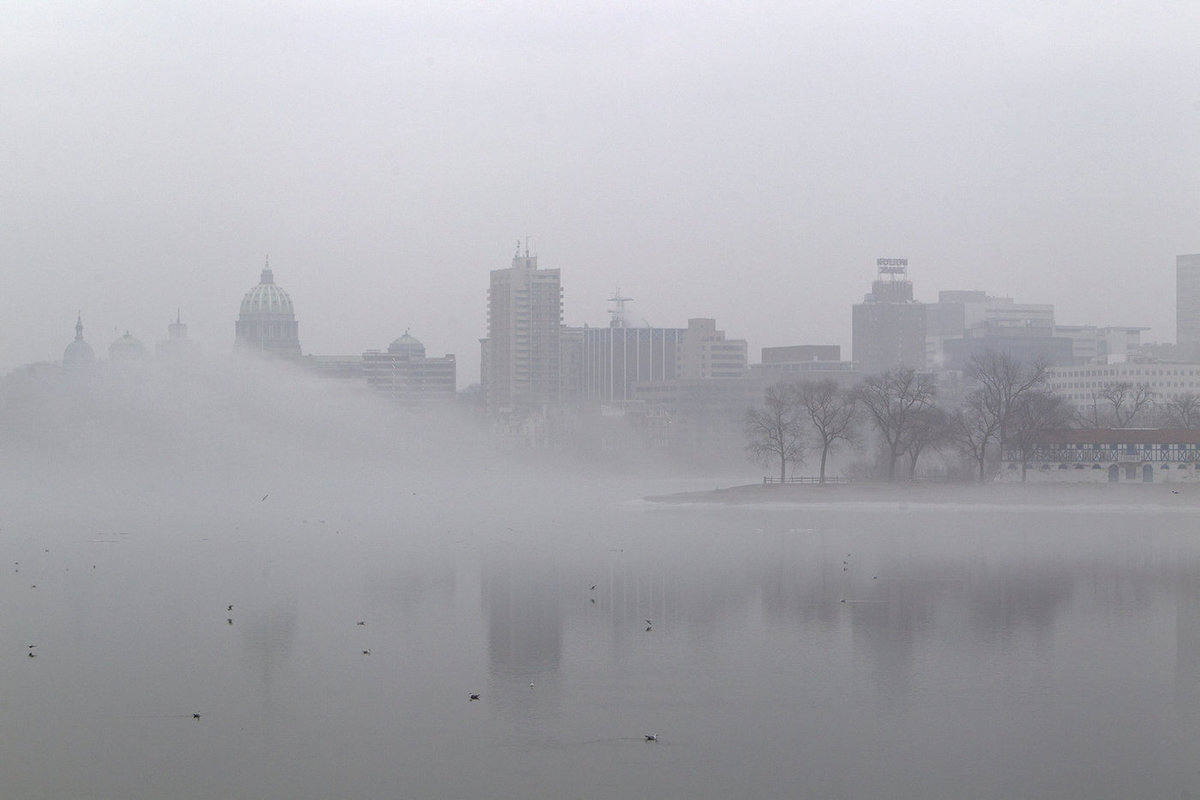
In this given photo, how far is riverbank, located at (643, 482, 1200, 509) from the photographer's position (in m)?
70.3

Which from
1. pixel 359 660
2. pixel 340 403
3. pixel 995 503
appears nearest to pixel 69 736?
pixel 359 660

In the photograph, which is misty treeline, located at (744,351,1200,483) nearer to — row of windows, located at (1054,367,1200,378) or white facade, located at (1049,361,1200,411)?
white facade, located at (1049,361,1200,411)

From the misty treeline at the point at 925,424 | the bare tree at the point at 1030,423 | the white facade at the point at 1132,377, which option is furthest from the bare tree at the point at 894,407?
the white facade at the point at 1132,377

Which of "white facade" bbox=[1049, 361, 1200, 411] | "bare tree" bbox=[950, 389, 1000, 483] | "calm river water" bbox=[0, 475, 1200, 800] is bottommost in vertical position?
"calm river water" bbox=[0, 475, 1200, 800]

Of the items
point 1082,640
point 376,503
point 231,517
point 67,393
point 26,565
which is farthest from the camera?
point 67,393

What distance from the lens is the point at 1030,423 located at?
245ft

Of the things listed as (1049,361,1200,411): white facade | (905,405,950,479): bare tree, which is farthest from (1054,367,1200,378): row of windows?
(905,405,950,479): bare tree

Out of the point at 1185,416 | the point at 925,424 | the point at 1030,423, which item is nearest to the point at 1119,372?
the point at 1185,416

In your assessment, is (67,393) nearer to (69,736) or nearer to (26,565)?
(26,565)

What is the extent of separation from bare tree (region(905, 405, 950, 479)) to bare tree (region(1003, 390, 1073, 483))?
323 cm

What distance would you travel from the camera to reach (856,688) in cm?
2514

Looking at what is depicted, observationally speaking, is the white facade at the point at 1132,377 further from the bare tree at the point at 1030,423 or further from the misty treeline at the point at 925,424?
the bare tree at the point at 1030,423

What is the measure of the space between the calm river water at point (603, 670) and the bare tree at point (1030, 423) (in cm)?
2449

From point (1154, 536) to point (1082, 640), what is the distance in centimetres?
2519
